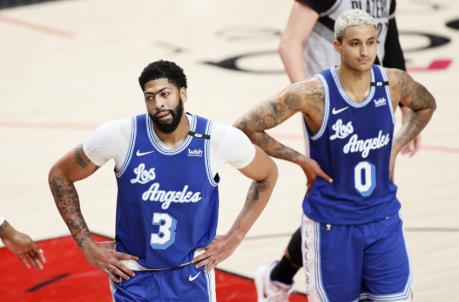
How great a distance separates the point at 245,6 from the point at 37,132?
602 cm

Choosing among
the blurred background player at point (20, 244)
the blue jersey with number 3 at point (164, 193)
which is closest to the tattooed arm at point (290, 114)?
the blue jersey with number 3 at point (164, 193)

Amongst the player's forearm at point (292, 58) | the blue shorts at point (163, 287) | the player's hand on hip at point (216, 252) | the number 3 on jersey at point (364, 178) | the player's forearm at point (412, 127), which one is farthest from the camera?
the player's forearm at point (292, 58)

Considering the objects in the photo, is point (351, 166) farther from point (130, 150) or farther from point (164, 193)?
point (130, 150)

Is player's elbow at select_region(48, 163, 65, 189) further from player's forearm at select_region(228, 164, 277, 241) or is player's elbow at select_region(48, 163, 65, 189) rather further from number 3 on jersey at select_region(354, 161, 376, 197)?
number 3 on jersey at select_region(354, 161, 376, 197)

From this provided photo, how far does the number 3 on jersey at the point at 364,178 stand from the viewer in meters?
5.54

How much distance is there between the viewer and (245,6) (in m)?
16.5

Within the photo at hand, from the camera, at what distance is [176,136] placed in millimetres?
5105

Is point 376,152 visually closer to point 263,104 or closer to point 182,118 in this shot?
point 263,104

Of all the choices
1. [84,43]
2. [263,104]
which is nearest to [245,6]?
[84,43]

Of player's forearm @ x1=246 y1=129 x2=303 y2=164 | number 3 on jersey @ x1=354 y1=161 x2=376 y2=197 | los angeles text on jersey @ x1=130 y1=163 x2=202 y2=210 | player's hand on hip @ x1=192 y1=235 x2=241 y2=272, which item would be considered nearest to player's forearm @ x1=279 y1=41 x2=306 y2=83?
player's forearm @ x1=246 y1=129 x2=303 y2=164

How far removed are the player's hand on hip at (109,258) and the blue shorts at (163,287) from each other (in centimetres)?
4

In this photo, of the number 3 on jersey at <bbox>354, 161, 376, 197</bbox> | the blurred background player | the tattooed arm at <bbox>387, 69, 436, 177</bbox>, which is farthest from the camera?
the tattooed arm at <bbox>387, 69, 436, 177</bbox>

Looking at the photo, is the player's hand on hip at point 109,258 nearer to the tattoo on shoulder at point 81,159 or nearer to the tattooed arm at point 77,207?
the tattooed arm at point 77,207

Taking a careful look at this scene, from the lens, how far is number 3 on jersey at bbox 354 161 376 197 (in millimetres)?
5543
